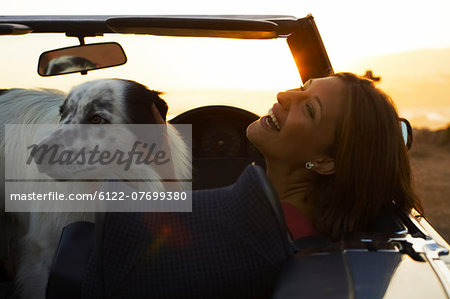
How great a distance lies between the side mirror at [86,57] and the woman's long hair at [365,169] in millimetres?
1567

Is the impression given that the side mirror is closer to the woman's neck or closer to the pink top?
the woman's neck

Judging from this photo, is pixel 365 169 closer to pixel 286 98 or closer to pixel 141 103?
pixel 286 98

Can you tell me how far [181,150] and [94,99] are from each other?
0.62 meters

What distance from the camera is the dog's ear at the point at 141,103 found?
3139 millimetres

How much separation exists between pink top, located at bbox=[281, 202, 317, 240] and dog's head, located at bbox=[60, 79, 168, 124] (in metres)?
1.30

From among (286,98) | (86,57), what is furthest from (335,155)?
(86,57)

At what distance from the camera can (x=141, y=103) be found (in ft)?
10.5

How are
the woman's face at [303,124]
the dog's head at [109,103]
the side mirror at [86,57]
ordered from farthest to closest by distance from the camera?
the side mirror at [86,57]
the dog's head at [109,103]
the woman's face at [303,124]

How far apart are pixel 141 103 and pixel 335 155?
138 centimetres

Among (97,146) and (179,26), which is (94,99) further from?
(179,26)

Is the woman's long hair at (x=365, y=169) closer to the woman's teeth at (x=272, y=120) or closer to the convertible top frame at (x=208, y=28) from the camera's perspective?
the woman's teeth at (x=272, y=120)

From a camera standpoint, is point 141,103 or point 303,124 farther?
point 141,103

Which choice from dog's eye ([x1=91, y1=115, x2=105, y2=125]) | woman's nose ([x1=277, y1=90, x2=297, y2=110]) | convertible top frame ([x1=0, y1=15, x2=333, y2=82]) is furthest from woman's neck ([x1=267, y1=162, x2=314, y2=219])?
dog's eye ([x1=91, y1=115, x2=105, y2=125])

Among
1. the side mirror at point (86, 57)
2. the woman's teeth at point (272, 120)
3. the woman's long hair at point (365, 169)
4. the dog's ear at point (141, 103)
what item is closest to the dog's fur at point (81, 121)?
the dog's ear at point (141, 103)
